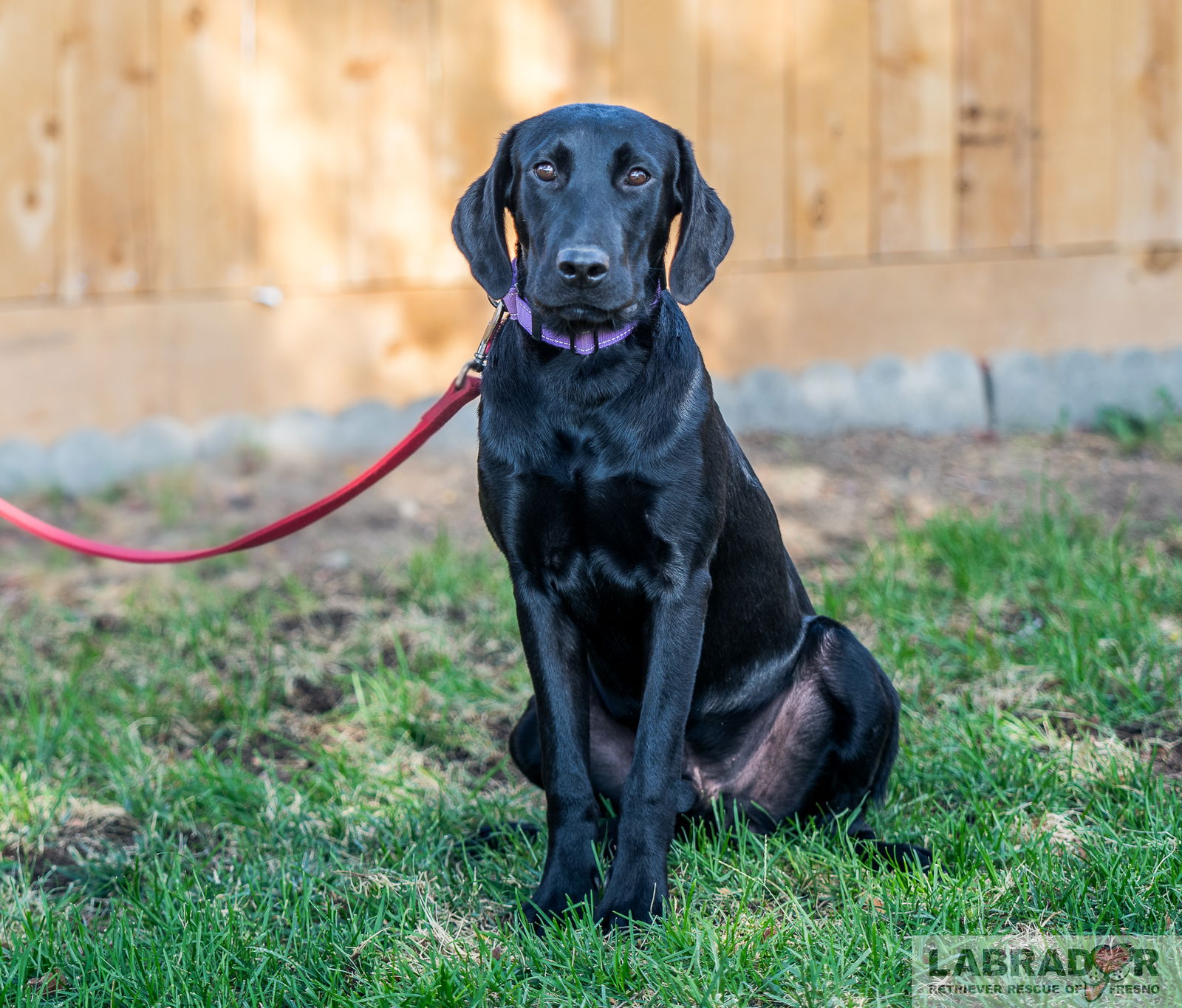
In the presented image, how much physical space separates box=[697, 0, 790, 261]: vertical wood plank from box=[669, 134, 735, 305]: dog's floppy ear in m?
2.78

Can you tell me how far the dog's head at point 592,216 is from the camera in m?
2.01

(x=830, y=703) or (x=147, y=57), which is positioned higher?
(x=147, y=57)

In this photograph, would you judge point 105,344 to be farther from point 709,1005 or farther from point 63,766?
point 709,1005

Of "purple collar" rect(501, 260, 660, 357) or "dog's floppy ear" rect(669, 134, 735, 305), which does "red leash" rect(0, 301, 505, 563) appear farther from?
"dog's floppy ear" rect(669, 134, 735, 305)

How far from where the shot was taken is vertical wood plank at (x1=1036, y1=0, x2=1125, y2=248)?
4.78 m

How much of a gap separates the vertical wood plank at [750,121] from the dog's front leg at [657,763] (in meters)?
3.13

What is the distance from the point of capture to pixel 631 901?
77.3 inches

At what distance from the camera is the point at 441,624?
11.9 ft

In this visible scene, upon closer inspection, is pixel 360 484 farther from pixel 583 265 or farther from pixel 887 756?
pixel 887 756

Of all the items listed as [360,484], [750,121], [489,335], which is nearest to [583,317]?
[489,335]

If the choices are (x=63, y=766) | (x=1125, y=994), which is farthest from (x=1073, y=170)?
(x=63, y=766)

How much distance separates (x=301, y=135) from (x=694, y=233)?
3.40 meters

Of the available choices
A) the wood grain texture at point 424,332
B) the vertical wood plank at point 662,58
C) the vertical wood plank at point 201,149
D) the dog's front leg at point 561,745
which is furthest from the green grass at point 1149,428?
the vertical wood plank at point 201,149

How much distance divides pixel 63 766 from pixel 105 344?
279 centimetres
